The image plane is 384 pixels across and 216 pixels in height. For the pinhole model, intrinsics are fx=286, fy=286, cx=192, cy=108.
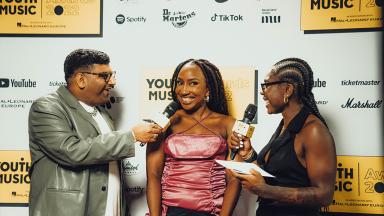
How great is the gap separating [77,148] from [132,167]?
3.32ft

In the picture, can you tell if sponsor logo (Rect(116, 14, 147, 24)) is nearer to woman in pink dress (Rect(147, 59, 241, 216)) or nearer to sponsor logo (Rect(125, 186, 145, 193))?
woman in pink dress (Rect(147, 59, 241, 216))

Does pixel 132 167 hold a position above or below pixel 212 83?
below

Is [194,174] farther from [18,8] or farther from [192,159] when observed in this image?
[18,8]

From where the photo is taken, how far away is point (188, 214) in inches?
79.5

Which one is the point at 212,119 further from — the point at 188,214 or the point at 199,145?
the point at 188,214

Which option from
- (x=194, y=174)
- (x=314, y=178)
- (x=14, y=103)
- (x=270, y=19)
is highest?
(x=270, y=19)

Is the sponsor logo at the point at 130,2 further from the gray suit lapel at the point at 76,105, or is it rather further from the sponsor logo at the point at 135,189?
the sponsor logo at the point at 135,189

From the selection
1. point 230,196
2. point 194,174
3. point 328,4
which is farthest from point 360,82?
point 194,174

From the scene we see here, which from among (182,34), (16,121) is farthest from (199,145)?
(16,121)

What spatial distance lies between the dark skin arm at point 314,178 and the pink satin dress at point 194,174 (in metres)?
0.46

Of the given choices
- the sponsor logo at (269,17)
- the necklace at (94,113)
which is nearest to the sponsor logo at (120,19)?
the necklace at (94,113)

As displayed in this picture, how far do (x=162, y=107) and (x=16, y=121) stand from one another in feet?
5.02

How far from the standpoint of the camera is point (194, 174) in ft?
6.82

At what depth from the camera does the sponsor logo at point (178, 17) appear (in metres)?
2.83
